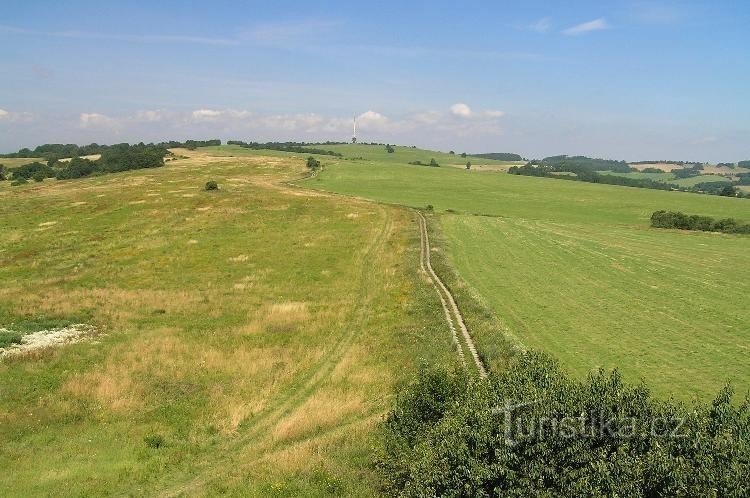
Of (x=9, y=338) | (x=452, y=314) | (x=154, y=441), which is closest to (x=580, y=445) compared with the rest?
(x=154, y=441)

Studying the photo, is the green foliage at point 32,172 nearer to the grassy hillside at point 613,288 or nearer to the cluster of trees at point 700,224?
→ the grassy hillside at point 613,288

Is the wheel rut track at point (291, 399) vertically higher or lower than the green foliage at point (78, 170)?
lower

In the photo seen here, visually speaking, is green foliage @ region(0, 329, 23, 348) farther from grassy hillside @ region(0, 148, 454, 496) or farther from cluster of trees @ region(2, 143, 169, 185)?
cluster of trees @ region(2, 143, 169, 185)

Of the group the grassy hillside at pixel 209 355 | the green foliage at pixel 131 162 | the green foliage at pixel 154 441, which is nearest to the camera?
the grassy hillside at pixel 209 355

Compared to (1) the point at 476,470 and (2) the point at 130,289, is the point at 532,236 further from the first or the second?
(1) the point at 476,470

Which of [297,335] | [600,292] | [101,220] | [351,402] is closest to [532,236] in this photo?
[600,292]

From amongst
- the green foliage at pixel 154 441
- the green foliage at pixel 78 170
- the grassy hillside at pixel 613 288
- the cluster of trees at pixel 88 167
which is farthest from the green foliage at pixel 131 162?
the green foliage at pixel 154 441

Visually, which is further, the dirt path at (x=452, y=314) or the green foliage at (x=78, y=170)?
the green foliage at (x=78, y=170)
